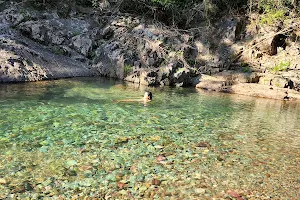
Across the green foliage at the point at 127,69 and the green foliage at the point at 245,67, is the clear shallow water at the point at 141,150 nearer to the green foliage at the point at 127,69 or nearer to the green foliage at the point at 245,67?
the green foliage at the point at 127,69

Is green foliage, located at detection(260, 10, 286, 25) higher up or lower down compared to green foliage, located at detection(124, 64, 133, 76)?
higher up

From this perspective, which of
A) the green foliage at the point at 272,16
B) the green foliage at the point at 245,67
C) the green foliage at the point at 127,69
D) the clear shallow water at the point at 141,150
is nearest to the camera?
the clear shallow water at the point at 141,150

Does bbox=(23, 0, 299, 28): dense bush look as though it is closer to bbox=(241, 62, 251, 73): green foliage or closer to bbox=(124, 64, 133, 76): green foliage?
bbox=(241, 62, 251, 73): green foliage

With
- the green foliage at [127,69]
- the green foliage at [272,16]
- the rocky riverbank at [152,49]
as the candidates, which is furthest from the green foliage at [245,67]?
the green foliage at [127,69]

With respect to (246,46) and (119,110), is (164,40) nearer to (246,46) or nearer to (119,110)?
(246,46)

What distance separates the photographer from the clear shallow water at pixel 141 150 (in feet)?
12.9

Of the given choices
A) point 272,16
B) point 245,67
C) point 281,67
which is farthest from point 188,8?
point 281,67

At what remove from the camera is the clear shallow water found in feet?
12.9

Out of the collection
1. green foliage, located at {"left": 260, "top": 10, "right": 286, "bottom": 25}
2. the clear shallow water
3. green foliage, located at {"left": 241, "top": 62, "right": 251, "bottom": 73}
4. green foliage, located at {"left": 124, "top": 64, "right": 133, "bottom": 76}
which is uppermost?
green foliage, located at {"left": 260, "top": 10, "right": 286, "bottom": 25}

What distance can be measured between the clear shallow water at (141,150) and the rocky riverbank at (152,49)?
446cm

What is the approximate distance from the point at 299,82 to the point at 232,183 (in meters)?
11.1

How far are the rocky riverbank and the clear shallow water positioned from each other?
4.46 m

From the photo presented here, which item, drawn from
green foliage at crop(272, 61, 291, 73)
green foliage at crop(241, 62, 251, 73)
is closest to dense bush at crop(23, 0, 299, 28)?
green foliage at crop(272, 61, 291, 73)

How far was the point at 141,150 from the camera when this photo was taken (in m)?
5.24
